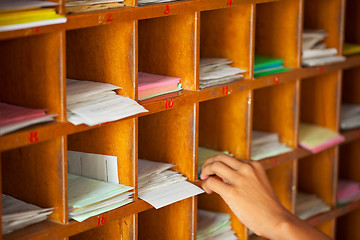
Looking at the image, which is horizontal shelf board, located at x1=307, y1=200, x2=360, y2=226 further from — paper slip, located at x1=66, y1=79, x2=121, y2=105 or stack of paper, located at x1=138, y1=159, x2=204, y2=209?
paper slip, located at x1=66, y1=79, x2=121, y2=105

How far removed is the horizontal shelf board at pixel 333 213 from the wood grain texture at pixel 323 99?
0.40 metres

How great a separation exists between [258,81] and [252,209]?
2.68ft

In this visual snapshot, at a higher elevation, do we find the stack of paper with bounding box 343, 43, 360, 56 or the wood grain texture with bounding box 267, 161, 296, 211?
the stack of paper with bounding box 343, 43, 360, 56

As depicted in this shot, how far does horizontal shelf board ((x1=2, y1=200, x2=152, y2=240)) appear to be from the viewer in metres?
1.82

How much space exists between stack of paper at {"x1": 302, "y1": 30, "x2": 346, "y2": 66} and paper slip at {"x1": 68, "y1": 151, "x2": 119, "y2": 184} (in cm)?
108

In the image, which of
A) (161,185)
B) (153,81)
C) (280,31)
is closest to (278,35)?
(280,31)

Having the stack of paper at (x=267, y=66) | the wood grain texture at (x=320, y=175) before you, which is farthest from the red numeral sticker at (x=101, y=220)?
the wood grain texture at (x=320, y=175)

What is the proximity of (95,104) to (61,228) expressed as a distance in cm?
37

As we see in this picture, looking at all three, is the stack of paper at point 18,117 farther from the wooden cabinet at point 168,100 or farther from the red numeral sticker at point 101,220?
the red numeral sticker at point 101,220

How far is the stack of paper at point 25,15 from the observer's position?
5.45 feet

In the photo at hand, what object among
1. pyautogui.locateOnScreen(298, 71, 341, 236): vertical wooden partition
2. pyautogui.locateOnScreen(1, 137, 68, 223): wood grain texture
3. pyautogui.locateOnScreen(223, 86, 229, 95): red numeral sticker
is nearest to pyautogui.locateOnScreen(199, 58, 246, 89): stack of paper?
pyautogui.locateOnScreen(223, 86, 229, 95): red numeral sticker

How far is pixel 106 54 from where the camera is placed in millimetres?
2049

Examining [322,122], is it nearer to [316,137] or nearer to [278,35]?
[316,137]

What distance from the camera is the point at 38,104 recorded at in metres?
1.86
